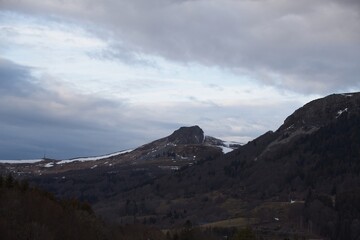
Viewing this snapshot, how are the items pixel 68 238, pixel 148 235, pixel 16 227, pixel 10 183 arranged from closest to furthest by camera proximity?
pixel 16 227 → pixel 68 238 → pixel 10 183 → pixel 148 235

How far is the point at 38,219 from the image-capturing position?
329ft

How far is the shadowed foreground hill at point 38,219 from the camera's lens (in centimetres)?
8825

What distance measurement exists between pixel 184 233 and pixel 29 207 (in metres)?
55.6

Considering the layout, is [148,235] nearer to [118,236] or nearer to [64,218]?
[118,236]

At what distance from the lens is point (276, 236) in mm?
198250

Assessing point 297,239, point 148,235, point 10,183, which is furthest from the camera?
point 297,239

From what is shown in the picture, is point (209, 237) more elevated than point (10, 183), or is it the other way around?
point (10, 183)

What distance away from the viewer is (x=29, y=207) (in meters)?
106

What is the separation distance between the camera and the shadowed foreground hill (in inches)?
3474

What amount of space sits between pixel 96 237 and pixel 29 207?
14.4m

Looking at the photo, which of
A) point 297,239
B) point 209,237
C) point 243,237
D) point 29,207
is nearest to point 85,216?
point 29,207

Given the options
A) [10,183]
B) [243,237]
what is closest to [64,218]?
[10,183]

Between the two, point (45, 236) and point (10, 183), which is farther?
point (10, 183)

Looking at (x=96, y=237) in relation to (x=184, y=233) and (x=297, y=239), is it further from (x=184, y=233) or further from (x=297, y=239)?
(x=297, y=239)
